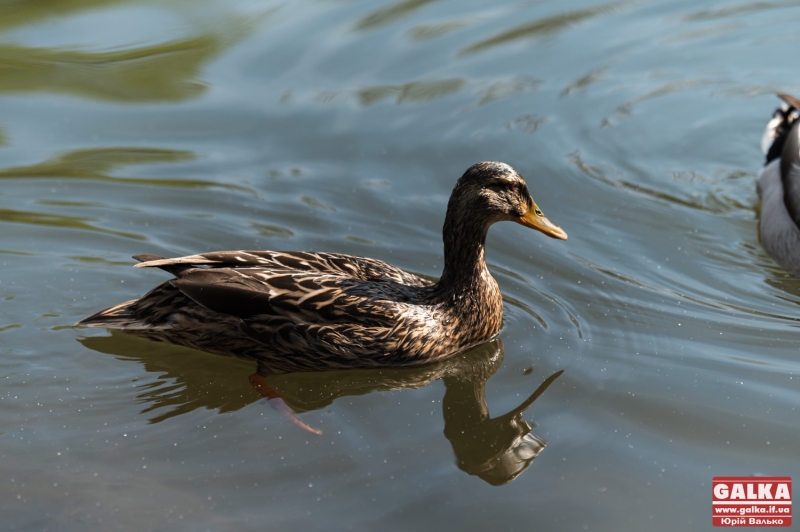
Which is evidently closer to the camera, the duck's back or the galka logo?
the galka logo

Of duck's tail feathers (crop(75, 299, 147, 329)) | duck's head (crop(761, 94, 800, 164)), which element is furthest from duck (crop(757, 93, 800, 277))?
duck's tail feathers (crop(75, 299, 147, 329))

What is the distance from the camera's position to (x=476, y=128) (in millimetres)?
9844

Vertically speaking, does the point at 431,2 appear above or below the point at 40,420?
above

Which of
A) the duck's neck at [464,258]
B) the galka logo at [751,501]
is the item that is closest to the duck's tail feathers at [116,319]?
the duck's neck at [464,258]

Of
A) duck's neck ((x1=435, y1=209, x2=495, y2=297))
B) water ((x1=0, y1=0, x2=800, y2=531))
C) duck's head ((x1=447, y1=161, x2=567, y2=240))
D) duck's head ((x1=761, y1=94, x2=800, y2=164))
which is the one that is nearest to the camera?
water ((x1=0, y1=0, x2=800, y2=531))

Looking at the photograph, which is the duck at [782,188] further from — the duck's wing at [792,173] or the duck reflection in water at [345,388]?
the duck reflection in water at [345,388]

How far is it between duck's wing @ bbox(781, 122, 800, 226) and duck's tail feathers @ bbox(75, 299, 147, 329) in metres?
5.65

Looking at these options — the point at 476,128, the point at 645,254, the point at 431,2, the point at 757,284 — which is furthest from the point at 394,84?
the point at 757,284

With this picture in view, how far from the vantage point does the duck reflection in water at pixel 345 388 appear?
5672 millimetres

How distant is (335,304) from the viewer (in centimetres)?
626

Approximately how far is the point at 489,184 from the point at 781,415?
2354mm

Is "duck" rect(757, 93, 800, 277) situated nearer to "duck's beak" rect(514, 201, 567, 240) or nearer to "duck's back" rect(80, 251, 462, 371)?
"duck's beak" rect(514, 201, 567, 240)

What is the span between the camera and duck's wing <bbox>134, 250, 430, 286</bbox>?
6.39 m

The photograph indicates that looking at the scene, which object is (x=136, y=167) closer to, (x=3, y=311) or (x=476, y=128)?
(x=3, y=311)
